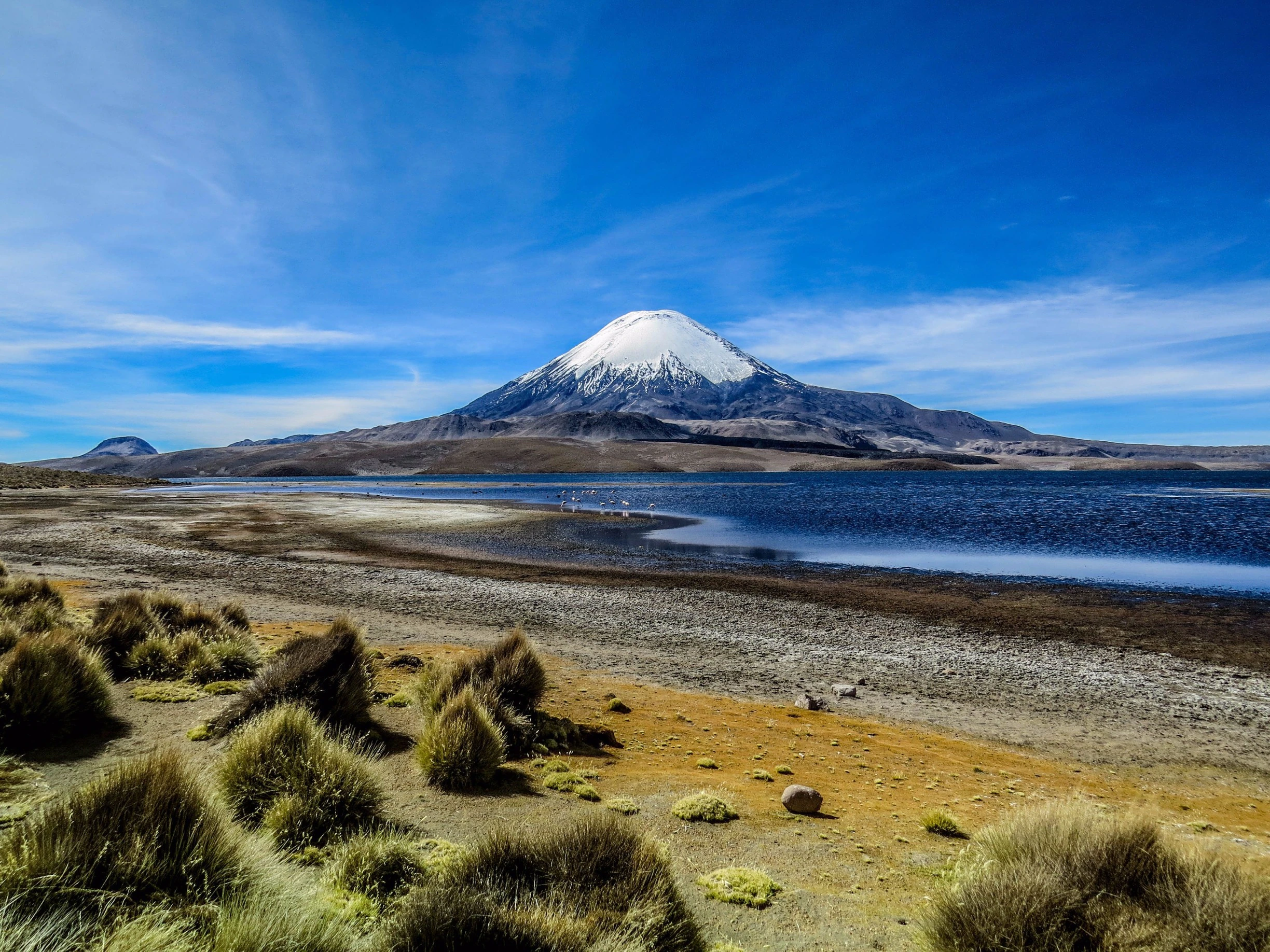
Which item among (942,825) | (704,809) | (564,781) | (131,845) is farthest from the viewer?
(564,781)

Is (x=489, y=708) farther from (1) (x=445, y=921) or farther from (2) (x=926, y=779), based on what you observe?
(2) (x=926, y=779)

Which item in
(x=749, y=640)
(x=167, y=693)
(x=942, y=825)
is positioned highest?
(x=167, y=693)

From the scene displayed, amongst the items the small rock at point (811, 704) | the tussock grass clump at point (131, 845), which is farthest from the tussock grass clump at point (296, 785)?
the small rock at point (811, 704)

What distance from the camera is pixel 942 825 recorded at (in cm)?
564

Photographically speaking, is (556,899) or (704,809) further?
(704,809)

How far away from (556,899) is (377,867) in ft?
4.56

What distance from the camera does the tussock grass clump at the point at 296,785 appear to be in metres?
4.75

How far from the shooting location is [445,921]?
2.96m

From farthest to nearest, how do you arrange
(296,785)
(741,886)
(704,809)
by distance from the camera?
(704,809) < (296,785) < (741,886)

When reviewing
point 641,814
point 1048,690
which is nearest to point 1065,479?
point 1048,690

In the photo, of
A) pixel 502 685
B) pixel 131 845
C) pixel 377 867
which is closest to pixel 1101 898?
pixel 377 867

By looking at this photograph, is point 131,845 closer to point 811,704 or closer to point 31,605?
point 811,704

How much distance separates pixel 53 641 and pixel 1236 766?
14.0 meters

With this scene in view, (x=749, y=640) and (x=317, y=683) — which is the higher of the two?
(x=317, y=683)
